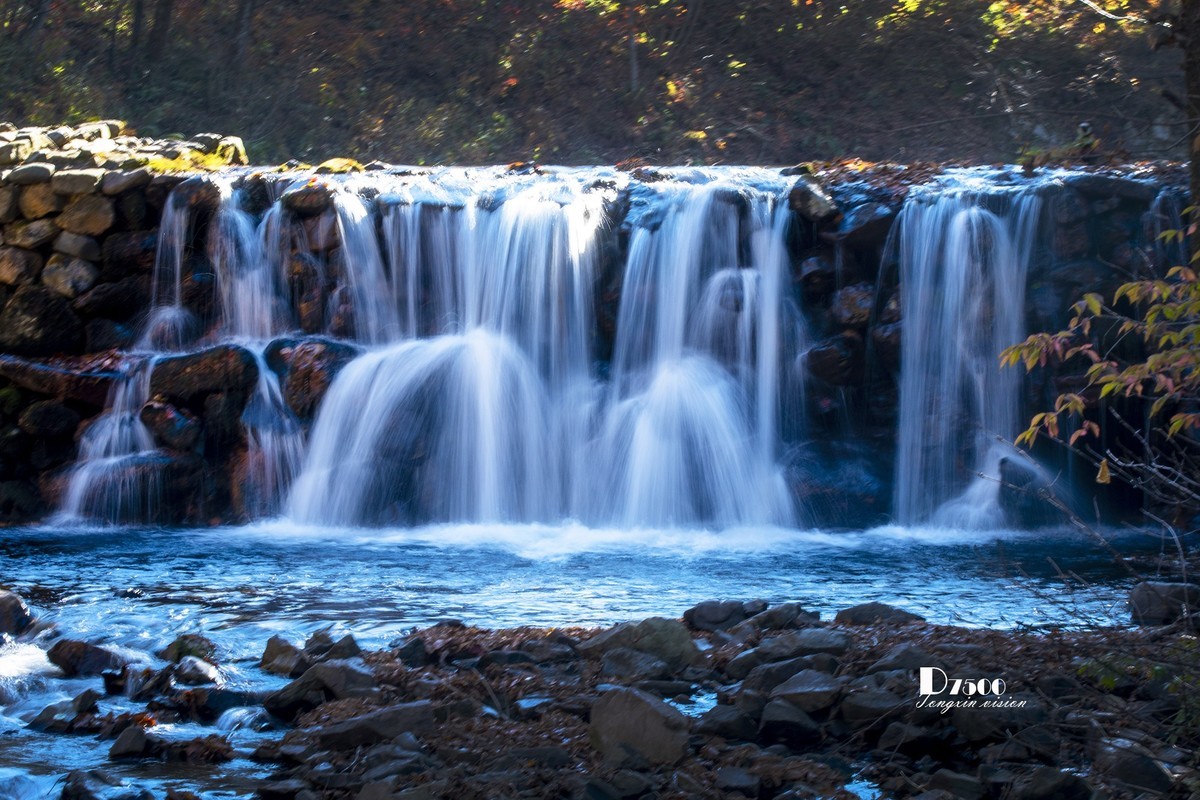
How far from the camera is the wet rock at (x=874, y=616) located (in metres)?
6.36

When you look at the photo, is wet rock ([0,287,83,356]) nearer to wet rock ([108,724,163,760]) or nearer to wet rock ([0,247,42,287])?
wet rock ([0,247,42,287])

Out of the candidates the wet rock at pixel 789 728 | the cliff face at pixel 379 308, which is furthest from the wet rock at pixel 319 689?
the cliff face at pixel 379 308

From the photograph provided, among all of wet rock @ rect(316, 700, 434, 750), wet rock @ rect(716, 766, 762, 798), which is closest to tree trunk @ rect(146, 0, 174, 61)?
wet rock @ rect(316, 700, 434, 750)

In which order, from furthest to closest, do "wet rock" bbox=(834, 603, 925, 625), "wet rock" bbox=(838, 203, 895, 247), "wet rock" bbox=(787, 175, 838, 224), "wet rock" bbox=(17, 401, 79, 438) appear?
"wet rock" bbox=(787, 175, 838, 224) < "wet rock" bbox=(838, 203, 895, 247) < "wet rock" bbox=(17, 401, 79, 438) < "wet rock" bbox=(834, 603, 925, 625)

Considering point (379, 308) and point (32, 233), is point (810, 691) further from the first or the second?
point (32, 233)

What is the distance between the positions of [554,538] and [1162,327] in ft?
20.0

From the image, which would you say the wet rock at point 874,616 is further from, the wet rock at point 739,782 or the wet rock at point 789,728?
the wet rock at point 739,782

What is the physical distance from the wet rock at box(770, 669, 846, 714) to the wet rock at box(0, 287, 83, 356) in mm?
9574

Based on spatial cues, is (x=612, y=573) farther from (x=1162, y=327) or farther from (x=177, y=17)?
(x=177, y=17)

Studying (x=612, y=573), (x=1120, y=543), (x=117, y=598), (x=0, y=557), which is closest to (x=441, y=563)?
(x=612, y=573)

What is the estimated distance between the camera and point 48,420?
453 inches

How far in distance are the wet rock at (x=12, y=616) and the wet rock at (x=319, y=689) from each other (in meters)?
2.14

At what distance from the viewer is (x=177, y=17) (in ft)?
72.7

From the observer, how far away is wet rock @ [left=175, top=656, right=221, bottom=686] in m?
5.59
